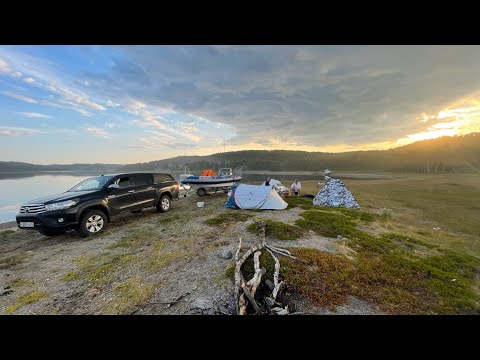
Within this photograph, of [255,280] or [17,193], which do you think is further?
[17,193]

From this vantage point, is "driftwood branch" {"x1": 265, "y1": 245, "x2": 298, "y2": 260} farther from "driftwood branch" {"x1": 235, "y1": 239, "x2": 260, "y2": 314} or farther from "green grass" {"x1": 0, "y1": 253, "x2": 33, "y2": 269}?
"green grass" {"x1": 0, "y1": 253, "x2": 33, "y2": 269}

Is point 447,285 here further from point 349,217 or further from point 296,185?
point 296,185

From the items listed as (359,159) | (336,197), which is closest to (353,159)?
(359,159)

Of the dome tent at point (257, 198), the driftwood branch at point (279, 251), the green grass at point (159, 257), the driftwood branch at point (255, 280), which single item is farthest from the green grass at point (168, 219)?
the driftwood branch at point (255, 280)

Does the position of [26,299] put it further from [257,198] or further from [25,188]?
[25,188]

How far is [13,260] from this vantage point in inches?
251

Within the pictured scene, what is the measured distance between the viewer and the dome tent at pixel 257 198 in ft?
41.3

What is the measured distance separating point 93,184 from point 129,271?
5333 mm

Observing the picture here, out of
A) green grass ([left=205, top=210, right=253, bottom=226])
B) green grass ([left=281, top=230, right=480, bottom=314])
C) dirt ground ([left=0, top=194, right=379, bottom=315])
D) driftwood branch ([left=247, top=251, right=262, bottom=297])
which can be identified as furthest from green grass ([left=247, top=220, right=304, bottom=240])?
driftwood branch ([left=247, top=251, right=262, bottom=297])

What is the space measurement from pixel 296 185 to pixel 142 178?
12.6 meters

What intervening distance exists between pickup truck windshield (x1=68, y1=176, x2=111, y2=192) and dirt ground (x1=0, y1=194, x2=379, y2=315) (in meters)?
1.91

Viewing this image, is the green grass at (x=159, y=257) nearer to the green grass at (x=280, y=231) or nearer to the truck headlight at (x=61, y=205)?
the green grass at (x=280, y=231)

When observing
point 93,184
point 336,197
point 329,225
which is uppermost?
point 93,184
